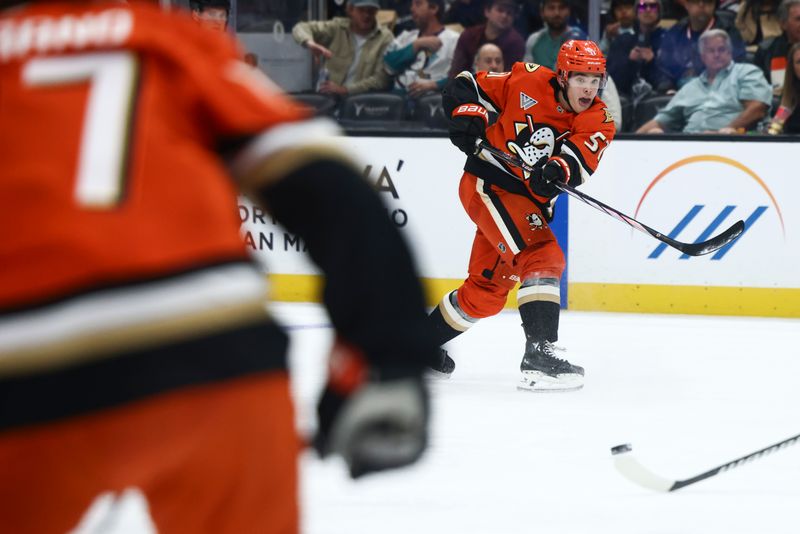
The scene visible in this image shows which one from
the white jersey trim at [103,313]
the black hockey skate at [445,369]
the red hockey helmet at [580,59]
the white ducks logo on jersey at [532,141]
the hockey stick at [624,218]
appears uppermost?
the red hockey helmet at [580,59]

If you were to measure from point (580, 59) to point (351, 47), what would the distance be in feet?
9.61

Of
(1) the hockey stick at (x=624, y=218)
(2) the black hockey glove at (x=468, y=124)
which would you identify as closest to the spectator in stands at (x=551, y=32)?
(1) the hockey stick at (x=624, y=218)

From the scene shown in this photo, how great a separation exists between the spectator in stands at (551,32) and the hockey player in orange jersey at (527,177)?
6.77 ft

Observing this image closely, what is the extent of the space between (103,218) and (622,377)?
3605 mm

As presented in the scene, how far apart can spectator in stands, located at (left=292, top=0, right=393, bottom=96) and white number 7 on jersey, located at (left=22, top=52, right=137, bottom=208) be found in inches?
230

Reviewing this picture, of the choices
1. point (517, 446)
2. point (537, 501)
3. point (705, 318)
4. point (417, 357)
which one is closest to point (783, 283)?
point (705, 318)

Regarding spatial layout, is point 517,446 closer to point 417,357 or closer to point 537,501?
point 537,501

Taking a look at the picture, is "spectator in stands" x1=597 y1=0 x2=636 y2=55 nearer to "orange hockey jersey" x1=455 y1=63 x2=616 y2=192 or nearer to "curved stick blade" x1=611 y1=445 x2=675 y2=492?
"orange hockey jersey" x1=455 y1=63 x2=616 y2=192

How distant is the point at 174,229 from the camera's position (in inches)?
39.3

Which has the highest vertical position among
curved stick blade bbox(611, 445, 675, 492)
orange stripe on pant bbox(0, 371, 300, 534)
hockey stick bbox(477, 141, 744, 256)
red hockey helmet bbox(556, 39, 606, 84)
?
red hockey helmet bbox(556, 39, 606, 84)

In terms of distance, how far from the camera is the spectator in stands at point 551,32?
21.0 ft

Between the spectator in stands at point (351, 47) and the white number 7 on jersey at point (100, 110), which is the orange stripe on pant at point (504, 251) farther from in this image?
the white number 7 on jersey at point (100, 110)

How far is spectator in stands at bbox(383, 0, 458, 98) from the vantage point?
21.7 feet

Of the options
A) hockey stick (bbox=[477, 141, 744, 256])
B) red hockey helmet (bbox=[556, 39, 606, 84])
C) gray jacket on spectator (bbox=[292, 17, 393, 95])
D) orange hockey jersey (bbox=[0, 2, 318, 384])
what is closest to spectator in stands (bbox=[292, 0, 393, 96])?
gray jacket on spectator (bbox=[292, 17, 393, 95])
